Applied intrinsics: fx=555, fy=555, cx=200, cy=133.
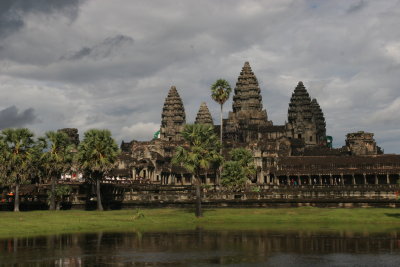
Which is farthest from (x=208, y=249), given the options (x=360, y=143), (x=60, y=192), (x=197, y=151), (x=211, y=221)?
(x=360, y=143)

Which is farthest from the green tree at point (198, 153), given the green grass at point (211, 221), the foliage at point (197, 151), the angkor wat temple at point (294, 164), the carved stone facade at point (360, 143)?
the carved stone facade at point (360, 143)

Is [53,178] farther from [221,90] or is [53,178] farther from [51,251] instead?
[51,251]

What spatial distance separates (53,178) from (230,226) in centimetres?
4015

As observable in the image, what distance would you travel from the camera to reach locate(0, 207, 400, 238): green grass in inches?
2650

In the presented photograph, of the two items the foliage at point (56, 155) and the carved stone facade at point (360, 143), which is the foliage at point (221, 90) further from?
the carved stone facade at point (360, 143)

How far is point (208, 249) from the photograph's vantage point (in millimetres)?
48125

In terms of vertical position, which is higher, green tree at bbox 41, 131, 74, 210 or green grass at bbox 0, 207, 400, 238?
green tree at bbox 41, 131, 74, 210

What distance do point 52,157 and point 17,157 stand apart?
6.14 m

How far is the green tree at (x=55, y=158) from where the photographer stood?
9775cm

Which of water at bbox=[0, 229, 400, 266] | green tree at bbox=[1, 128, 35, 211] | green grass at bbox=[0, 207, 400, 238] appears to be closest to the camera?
water at bbox=[0, 229, 400, 266]

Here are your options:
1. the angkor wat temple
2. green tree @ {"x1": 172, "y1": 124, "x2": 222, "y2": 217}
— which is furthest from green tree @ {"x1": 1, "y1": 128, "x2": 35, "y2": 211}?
the angkor wat temple

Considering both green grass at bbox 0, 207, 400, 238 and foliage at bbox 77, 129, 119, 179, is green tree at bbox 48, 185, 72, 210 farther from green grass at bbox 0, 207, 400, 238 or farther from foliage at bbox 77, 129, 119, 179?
green grass at bbox 0, 207, 400, 238

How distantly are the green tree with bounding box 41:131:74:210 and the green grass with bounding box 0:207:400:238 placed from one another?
39.4ft

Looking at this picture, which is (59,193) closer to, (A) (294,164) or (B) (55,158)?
(B) (55,158)
